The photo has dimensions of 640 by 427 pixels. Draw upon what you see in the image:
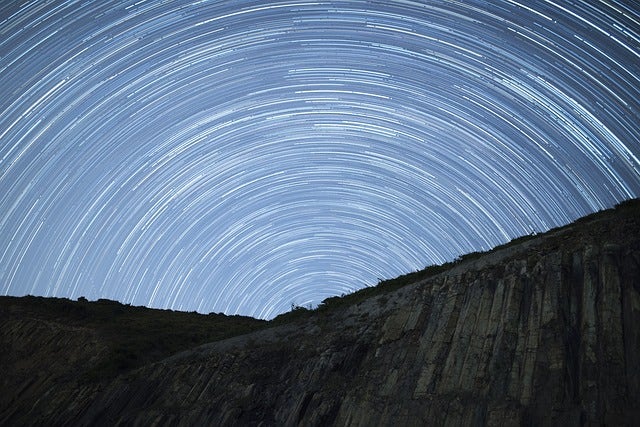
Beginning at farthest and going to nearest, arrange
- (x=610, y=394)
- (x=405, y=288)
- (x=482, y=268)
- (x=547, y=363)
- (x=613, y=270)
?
(x=405, y=288) → (x=482, y=268) → (x=613, y=270) → (x=547, y=363) → (x=610, y=394)

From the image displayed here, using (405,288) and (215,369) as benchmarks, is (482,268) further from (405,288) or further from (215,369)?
(215,369)

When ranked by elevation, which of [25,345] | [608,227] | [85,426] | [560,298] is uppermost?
[608,227]

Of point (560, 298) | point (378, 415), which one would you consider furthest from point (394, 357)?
point (560, 298)

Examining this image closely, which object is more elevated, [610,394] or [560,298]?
[560,298]

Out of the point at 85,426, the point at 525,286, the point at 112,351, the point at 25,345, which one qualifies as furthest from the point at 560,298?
the point at 25,345

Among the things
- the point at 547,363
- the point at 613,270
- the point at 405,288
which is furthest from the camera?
the point at 405,288

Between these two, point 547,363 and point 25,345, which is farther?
point 25,345

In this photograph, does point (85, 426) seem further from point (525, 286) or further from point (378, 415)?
point (525, 286)
